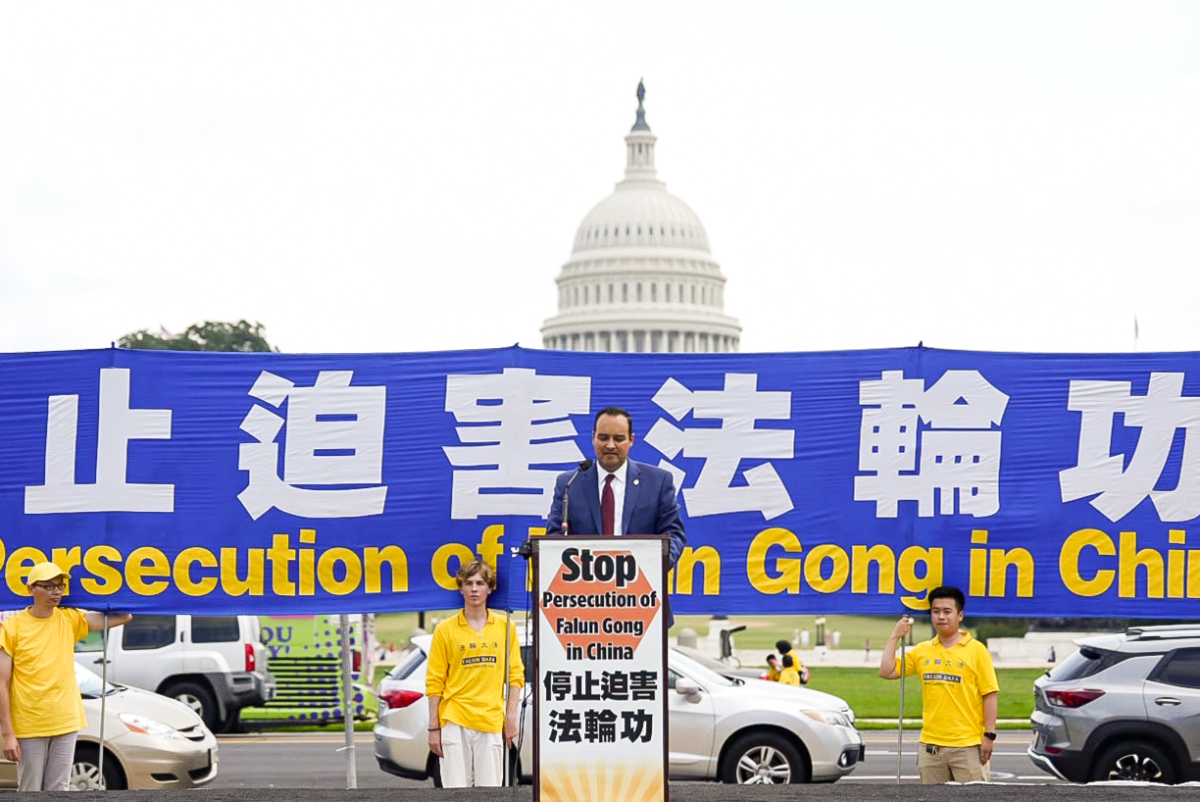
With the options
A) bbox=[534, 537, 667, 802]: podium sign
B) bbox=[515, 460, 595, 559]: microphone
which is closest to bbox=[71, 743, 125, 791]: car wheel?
bbox=[515, 460, 595, 559]: microphone

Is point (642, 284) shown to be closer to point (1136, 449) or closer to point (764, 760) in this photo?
point (764, 760)

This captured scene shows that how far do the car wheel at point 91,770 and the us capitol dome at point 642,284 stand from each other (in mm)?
127293

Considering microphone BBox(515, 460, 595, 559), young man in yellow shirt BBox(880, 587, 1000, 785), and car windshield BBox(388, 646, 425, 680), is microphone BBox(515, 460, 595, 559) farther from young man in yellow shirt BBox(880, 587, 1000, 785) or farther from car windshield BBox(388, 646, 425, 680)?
car windshield BBox(388, 646, 425, 680)

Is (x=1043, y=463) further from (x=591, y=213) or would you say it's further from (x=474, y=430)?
(x=591, y=213)

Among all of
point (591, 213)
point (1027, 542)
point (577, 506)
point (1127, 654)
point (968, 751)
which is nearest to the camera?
point (577, 506)

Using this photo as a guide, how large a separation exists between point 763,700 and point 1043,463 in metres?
3.56

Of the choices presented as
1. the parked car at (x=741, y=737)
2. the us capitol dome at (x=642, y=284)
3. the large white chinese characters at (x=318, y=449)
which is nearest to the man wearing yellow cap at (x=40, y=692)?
the large white chinese characters at (x=318, y=449)

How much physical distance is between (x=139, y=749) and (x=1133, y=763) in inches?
271

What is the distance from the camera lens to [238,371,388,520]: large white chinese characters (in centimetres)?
1024

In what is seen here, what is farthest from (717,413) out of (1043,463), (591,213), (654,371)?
(591,213)

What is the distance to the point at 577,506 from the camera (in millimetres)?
7605

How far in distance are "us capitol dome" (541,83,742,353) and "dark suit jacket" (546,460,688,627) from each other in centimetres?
13125

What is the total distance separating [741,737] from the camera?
42.0ft

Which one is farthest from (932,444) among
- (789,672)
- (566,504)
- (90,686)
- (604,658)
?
(789,672)
